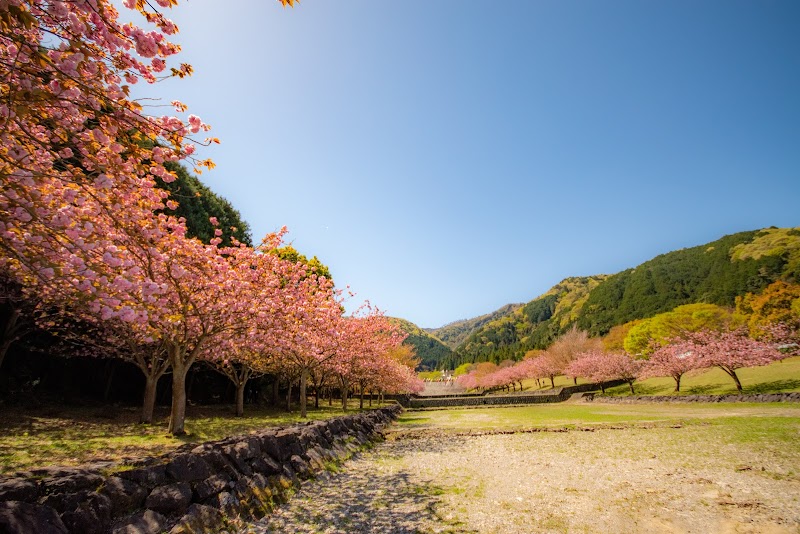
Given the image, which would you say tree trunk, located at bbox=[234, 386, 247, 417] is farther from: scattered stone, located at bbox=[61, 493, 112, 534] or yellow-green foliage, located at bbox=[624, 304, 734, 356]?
yellow-green foliage, located at bbox=[624, 304, 734, 356]

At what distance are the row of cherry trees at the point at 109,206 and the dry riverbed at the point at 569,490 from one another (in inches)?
221

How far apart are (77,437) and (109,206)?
7456 mm

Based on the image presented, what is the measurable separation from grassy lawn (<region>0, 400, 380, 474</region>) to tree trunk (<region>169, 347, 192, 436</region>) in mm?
308

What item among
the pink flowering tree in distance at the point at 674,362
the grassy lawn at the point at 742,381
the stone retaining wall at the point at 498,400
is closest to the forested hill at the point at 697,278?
the grassy lawn at the point at 742,381

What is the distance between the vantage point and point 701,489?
7.25m

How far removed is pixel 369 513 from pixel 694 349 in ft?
144

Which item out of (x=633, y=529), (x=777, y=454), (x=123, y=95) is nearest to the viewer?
(x=123, y=95)

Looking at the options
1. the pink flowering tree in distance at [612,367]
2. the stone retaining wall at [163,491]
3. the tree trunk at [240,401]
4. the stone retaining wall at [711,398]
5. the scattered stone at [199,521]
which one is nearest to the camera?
the stone retaining wall at [163,491]

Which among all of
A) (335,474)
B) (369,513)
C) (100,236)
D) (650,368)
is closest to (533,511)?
(369,513)

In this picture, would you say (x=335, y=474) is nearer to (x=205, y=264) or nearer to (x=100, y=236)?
(x=205, y=264)

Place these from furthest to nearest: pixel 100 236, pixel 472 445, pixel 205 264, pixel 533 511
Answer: pixel 472 445, pixel 205 264, pixel 100 236, pixel 533 511

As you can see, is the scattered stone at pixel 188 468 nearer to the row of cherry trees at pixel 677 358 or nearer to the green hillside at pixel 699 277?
the row of cherry trees at pixel 677 358

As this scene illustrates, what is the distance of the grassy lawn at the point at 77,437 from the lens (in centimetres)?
754

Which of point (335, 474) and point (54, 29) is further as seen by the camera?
point (335, 474)
